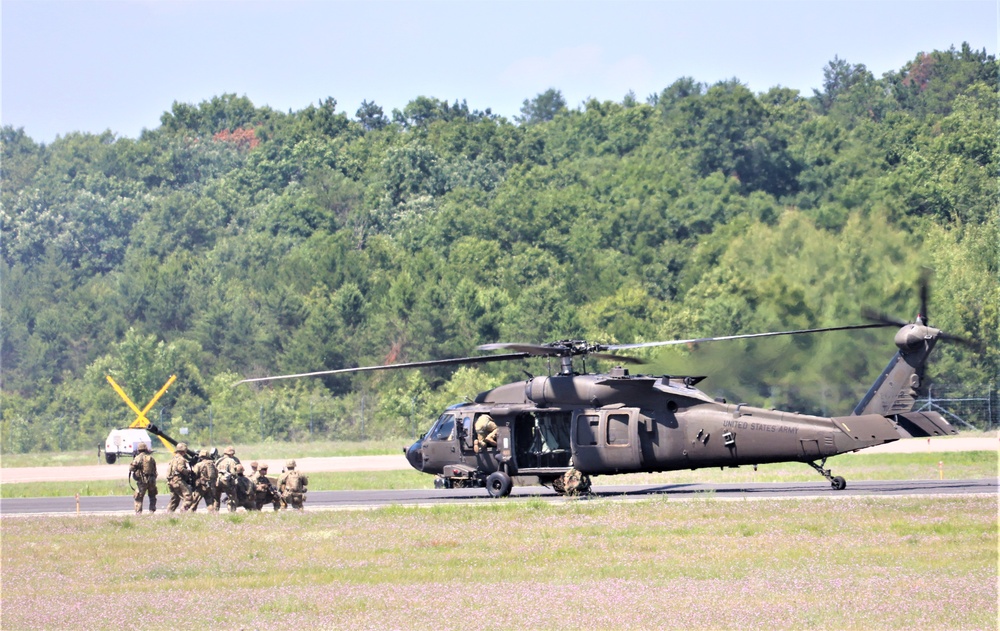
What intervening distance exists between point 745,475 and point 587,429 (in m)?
11.1

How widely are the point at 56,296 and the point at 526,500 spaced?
88079 millimetres

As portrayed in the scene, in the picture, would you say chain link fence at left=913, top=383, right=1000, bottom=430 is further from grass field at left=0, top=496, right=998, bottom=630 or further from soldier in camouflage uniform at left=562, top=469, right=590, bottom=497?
grass field at left=0, top=496, right=998, bottom=630

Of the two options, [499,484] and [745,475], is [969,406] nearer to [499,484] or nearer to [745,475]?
[745,475]

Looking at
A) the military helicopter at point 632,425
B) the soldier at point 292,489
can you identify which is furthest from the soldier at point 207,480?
the military helicopter at point 632,425

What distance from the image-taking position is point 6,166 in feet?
514

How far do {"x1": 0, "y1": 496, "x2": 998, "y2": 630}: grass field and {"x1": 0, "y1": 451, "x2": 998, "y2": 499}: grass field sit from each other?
10.4 m

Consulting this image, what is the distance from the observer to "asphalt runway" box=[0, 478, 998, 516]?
27.6 m

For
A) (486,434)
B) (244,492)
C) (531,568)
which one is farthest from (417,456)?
(531,568)

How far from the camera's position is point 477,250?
90.2m

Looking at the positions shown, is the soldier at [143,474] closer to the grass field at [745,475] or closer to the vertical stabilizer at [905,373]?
the grass field at [745,475]

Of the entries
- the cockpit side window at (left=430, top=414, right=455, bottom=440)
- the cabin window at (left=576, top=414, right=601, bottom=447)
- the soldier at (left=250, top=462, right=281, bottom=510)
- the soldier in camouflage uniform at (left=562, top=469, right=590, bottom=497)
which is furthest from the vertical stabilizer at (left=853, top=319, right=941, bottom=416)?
the soldier at (left=250, top=462, right=281, bottom=510)

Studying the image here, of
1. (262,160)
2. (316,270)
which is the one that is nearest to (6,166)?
(262,160)

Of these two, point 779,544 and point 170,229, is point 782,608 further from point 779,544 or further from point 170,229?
point 170,229

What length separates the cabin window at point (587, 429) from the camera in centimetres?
2734
